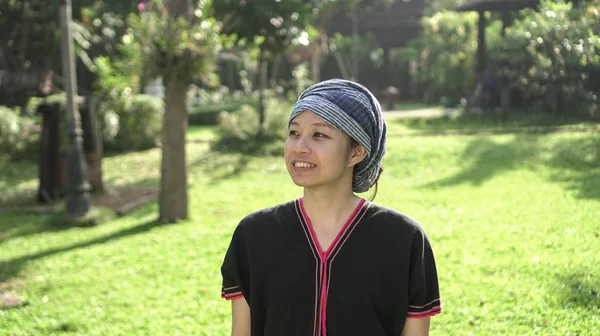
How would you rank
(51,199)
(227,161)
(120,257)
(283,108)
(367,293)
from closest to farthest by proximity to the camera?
(367,293)
(120,257)
(51,199)
(227,161)
(283,108)

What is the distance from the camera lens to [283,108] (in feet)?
59.1

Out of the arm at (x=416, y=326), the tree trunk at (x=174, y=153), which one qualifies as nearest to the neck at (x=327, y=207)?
the arm at (x=416, y=326)

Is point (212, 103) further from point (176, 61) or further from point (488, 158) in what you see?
point (176, 61)

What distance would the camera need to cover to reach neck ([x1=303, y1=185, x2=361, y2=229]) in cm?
253

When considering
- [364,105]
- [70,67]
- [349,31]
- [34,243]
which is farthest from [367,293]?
[349,31]

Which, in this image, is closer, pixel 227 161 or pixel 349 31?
pixel 227 161

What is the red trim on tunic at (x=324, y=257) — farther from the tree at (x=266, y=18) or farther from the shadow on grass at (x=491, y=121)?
the shadow on grass at (x=491, y=121)

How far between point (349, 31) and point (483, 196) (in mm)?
26693

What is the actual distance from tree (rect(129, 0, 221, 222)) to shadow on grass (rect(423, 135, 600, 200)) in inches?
173

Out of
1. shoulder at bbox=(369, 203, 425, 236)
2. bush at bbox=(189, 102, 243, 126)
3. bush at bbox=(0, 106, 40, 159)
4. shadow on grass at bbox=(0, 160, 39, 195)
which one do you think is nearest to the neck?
shoulder at bbox=(369, 203, 425, 236)

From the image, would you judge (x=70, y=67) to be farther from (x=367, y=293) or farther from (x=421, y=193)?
(x=367, y=293)

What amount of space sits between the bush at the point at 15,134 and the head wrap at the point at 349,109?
15958mm

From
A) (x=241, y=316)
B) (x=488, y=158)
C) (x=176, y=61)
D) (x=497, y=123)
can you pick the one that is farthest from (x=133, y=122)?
(x=241, y=316)

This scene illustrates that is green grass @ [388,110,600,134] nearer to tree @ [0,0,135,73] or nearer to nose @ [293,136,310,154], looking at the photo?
tree @ [0,0,135,73]
